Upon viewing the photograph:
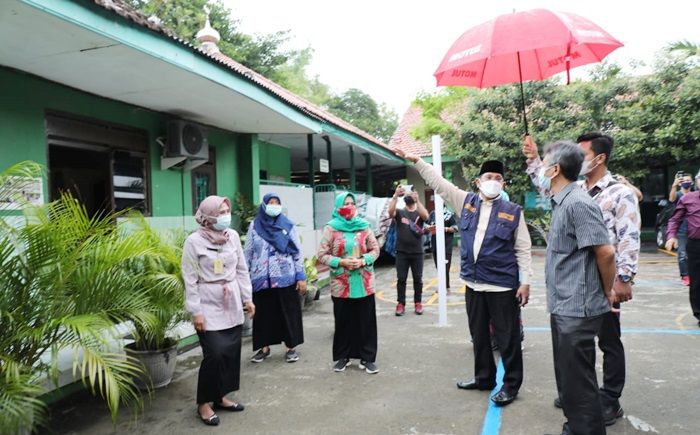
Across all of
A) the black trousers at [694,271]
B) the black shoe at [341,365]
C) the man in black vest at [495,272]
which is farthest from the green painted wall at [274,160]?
the black trousers at [694,271]

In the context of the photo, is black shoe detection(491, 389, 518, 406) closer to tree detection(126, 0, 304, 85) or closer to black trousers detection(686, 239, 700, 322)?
black trousers detection(686, 239, 700, 322)

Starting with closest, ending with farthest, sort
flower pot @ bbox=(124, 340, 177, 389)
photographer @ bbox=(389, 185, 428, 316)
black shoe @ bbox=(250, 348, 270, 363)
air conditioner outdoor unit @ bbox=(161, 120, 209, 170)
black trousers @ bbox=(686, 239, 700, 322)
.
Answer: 1. flower pot @ bbox=(124, 340, 177, 389)
2. black shoe @ bbox=(250, 348, 270, 363)
3. black trousers @ bbox=(686, 239, 700, 322)
4. air conditioner outdoor unit @ bbox=(161, 120, 209, 170)
5. photographer @ bbox=(389, 185, 428, 316)

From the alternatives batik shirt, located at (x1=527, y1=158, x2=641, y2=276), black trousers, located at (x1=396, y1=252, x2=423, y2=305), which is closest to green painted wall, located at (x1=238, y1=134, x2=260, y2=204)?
black trousers, located at (x1=396, y1=252, x2=423, y2=305)

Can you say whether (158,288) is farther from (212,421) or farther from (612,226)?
(612,226)

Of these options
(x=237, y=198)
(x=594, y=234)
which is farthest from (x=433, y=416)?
(x=237, y=198)

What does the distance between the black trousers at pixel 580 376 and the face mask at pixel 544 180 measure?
87 centimetres

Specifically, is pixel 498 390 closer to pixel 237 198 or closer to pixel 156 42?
pixel 156 42

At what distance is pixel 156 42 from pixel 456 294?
6.19 m

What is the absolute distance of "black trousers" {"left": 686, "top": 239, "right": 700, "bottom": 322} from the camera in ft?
18.2

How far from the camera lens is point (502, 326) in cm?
369

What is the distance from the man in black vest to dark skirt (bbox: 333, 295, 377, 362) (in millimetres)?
1071

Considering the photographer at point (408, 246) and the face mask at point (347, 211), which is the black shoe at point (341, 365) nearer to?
the face mask at point (347, 211)

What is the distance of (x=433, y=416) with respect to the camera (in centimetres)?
354

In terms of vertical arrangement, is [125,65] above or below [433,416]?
above
